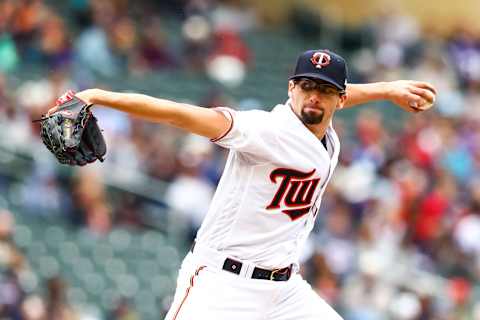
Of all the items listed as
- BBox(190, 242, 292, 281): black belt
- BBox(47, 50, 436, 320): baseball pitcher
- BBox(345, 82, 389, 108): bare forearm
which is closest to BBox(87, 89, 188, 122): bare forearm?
BBox(47, 50, 436, 320): baseball pitcher

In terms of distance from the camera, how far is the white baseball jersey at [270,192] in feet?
18.8

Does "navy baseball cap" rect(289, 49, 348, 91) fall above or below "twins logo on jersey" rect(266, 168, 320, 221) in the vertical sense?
above

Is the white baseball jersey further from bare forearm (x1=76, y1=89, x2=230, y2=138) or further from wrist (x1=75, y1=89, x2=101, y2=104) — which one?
wrist (x1=75, y1=89, x2=101, y2=104)

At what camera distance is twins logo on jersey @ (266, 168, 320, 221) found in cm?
580

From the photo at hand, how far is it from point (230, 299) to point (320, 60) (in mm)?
1192

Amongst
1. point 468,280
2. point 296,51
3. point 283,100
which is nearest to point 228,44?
point 283,100

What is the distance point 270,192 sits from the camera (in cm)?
582

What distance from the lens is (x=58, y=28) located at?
Answer: 13.0 meters

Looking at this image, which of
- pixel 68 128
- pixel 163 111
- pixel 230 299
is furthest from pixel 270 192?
pixel 68 128

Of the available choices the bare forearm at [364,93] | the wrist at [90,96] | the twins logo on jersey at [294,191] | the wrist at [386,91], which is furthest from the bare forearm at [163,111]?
the wrist at [386,91]

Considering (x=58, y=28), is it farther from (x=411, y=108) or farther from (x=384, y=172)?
(x=411, y=108)

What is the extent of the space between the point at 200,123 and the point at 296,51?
12771 millimetres

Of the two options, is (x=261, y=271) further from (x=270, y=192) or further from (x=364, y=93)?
(x=364, y=93)

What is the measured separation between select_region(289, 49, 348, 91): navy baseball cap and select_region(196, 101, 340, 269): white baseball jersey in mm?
210
